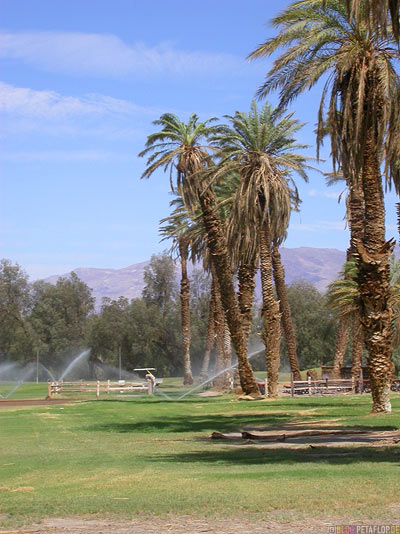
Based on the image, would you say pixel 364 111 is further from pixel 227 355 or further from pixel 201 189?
pixel 227 355

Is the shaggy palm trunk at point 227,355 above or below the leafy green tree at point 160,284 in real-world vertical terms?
below

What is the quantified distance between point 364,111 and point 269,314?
1630 centimetres

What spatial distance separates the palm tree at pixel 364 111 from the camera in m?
21.7

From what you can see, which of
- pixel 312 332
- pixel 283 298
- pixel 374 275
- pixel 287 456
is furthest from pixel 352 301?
pixel 312 332

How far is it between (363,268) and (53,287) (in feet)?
251

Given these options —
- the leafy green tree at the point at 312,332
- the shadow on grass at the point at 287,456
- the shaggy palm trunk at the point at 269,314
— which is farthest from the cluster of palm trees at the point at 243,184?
the leafy green tree at the point at 312,332

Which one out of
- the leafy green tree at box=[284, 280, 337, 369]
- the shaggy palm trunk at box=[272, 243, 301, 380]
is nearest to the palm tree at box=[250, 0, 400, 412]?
the shaggy palm trunk at box=[272, 243, 301, 380]

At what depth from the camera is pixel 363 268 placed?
2192cm

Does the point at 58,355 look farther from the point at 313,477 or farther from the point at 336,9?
the point at 313,477

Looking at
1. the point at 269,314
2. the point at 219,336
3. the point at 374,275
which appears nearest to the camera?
the point at 374,275

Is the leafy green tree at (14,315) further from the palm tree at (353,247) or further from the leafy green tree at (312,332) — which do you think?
the palm tree at (353,247)

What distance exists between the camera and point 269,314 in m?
36.9

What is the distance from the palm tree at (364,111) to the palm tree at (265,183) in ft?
42.0

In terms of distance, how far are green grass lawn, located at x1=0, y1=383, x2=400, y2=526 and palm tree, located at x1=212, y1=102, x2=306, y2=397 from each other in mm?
13687
